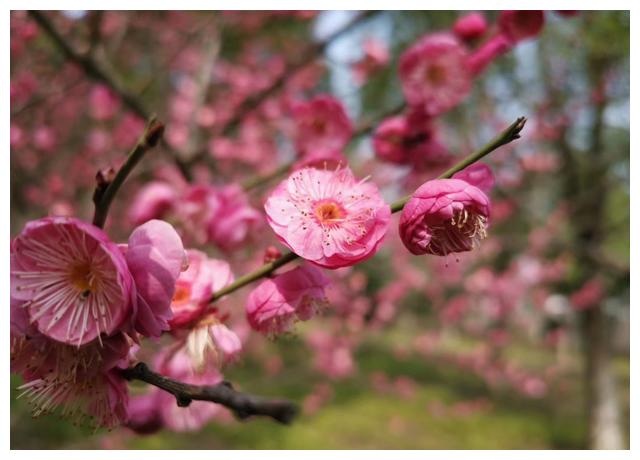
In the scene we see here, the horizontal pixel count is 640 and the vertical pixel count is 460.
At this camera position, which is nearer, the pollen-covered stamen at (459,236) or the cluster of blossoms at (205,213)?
the pollen-covered stamen at (459,236)

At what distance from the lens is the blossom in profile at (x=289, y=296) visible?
2.27ft

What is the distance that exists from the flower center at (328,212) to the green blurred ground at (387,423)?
11.1 feet

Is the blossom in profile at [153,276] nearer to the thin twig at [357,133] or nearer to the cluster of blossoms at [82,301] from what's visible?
the cluster of blossoms at [82,301]

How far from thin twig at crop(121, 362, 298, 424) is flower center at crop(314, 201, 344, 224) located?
0.76 feet

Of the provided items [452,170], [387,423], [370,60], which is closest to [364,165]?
Answer: [452,170]

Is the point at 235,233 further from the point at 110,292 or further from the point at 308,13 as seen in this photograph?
the point at 308,13

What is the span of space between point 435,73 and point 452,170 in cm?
79

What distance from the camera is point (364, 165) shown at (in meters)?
1.72

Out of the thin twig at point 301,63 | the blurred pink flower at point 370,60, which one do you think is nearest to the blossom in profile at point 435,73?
the thin twig at point 301,63

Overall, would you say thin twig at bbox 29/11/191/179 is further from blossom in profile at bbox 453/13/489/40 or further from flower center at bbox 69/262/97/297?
flower center at bbox 69/262/97/297

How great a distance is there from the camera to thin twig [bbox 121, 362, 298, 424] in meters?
0.45

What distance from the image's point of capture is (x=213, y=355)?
736 millimetres

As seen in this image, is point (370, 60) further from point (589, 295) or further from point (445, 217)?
point (589, 295)

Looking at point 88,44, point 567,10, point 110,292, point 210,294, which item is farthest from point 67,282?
point 88,44
